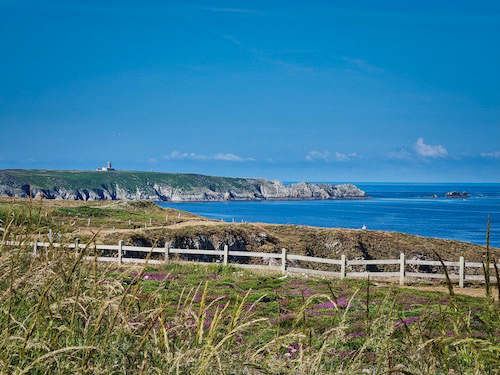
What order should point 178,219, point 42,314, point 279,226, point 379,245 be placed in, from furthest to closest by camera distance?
point 178,219
point 279,226
point 379,245
point 42,314

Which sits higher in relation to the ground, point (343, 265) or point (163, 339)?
point (163, 339)

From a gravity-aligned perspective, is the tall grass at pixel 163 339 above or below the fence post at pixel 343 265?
above

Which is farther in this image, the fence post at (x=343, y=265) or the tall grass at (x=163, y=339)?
the fence post at (x=343, y=265)

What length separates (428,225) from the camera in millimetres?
112375

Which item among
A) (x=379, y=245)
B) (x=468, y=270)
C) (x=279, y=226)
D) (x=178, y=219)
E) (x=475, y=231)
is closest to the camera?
(x=468, y=270)

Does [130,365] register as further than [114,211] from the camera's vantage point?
No

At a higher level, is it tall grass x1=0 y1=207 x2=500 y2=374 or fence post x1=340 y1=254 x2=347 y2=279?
tall grass x1=0 y1=207 x2=500 y2=374

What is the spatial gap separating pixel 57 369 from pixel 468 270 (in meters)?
40.8

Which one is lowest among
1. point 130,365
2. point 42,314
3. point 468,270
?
point 468,270

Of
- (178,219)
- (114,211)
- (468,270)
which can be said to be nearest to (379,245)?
(468,270)

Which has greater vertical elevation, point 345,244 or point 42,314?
point 42,314

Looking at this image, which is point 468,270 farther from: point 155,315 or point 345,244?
point 155,315

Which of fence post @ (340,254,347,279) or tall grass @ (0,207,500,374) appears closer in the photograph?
tall grass @ (0,207,500,374)

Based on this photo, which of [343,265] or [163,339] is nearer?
[163,339]
